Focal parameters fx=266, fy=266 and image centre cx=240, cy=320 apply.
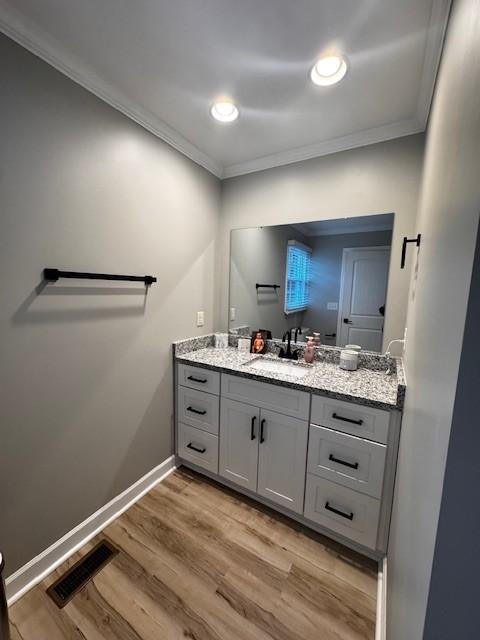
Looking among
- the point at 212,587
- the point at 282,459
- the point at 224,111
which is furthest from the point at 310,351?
the point at 224,111

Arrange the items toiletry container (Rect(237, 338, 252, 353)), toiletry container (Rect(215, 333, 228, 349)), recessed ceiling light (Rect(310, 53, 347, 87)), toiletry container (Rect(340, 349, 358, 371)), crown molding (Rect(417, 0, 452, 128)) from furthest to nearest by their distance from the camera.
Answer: toiletry container (Rect(215, 333, 228, 349))
toiletry container (Rect(237, 338, 252, 353))
toiletry container (Rect(340, 349, 358, 371))
recessed ceiling light (Rect(310, 53, 347, 87))
crown molding (Rect(417, 0, 452, 128))

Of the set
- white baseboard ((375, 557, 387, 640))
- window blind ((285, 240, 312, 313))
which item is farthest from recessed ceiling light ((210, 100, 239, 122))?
white baseboard ((375, 557, 387, 640))

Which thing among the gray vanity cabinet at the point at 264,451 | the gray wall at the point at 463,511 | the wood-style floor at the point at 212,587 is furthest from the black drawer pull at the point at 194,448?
the gray wall at the point at 463,511

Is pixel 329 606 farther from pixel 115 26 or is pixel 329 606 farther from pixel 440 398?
pixel 115 26

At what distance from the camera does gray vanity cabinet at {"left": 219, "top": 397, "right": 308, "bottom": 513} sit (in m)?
1.56

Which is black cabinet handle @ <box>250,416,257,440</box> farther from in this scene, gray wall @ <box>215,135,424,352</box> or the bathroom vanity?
gray wall @ <box>215,135,424,352</box>

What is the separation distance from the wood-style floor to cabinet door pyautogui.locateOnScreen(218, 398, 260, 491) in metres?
0.21

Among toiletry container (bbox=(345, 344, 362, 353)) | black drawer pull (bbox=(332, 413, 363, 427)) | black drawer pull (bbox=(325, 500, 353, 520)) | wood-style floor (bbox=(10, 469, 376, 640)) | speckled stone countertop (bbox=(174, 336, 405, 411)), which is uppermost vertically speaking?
toiletry container (bbox=(345, 344, 362, 353))

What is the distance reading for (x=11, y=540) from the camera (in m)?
1.19

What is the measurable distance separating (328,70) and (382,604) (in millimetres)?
2465

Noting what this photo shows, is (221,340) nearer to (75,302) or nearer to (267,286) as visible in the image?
(267,286)

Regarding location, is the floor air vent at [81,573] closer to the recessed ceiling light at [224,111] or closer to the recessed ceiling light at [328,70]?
the recessed ceiling light at [224,111]

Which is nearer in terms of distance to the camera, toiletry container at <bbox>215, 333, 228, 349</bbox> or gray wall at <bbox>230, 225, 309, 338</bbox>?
gray wall at <bbox>230, 225, 309, 338</bbox>

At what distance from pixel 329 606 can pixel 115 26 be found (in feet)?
8.78
